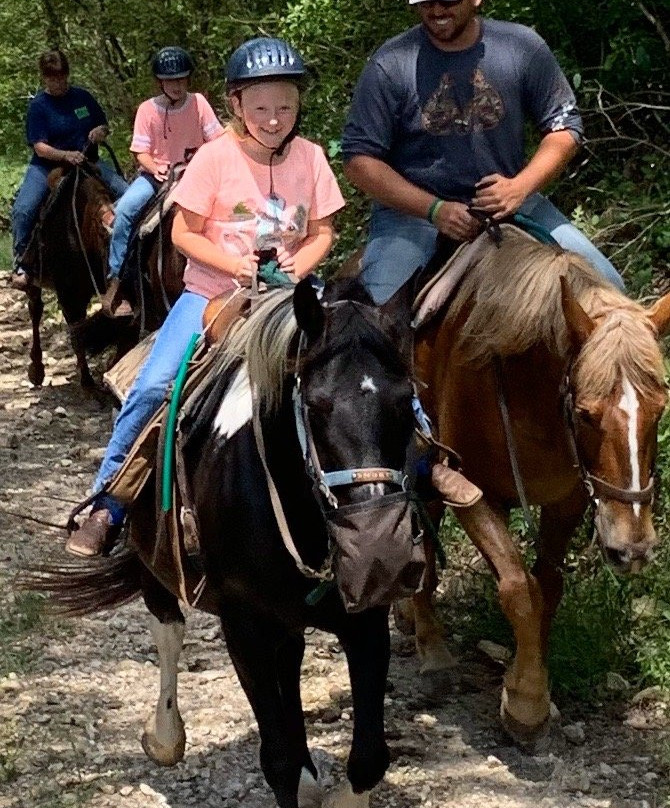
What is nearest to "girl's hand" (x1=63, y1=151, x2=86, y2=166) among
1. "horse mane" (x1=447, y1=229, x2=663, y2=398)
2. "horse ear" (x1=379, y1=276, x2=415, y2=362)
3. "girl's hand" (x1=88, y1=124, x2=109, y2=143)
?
"girl's hand" (x1=88, y1=124, x2=109, y2=143)

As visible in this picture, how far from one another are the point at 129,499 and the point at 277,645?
78 centimetres

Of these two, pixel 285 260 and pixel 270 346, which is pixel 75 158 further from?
pixel 270 346

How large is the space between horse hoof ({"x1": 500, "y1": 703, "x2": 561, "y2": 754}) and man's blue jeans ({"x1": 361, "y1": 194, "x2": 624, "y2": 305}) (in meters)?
1.60

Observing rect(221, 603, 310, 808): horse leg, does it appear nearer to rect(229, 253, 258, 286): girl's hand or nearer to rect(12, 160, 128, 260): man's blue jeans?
rect(229, 253, 258, 286): girl's hand

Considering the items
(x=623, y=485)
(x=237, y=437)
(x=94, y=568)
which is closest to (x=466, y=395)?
(x=623, y=485)

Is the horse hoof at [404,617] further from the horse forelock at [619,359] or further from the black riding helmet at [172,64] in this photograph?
the black riding helmet at [172,64]

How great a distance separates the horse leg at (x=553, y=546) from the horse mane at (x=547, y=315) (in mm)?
745

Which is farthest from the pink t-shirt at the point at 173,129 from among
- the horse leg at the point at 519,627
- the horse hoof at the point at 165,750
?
the horse hoof at the point at 165,750

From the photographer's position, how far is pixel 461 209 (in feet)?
16.1

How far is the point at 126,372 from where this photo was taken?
476 cm

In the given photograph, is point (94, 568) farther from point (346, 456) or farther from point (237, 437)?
point (346, 456)

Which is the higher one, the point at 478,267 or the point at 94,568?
the point at 478,267

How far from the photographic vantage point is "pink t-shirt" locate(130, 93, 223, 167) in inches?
373

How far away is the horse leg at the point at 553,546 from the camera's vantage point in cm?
500
